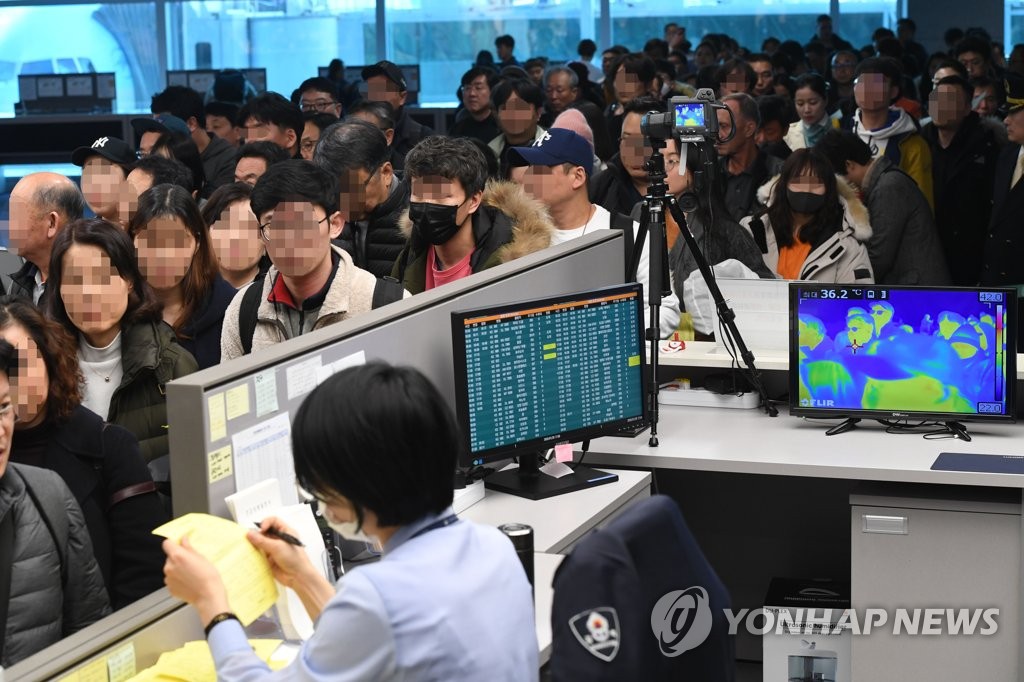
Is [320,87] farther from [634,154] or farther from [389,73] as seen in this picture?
[634,154]

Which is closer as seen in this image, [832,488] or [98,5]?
[832,488]

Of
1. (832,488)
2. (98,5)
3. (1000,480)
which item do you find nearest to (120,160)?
(832,488)

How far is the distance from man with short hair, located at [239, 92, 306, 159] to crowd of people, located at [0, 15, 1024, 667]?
0.05ft

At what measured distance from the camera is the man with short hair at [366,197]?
14.4 feet

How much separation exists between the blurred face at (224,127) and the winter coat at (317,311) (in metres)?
5.16

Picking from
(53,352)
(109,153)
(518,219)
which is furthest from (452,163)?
(109,153)

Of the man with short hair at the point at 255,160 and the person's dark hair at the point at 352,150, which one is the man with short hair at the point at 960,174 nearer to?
the person's dark hair at the point at 352,150

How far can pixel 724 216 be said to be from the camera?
465cm

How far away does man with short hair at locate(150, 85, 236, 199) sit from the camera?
652 cm

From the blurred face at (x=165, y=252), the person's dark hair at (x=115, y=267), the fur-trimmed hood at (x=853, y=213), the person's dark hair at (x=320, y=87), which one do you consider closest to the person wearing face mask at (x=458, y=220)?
the blurred face at (x=165, y=252)

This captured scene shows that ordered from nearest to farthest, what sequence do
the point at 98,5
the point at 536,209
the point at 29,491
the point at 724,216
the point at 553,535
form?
the point at 29,491 < the point at 553,535 < the point at 536,209 < the point at 724,216 < the point at 98,5

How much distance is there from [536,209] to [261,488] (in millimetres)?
1865

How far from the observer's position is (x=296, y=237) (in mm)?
3037

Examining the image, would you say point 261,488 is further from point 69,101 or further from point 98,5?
point 98,5
